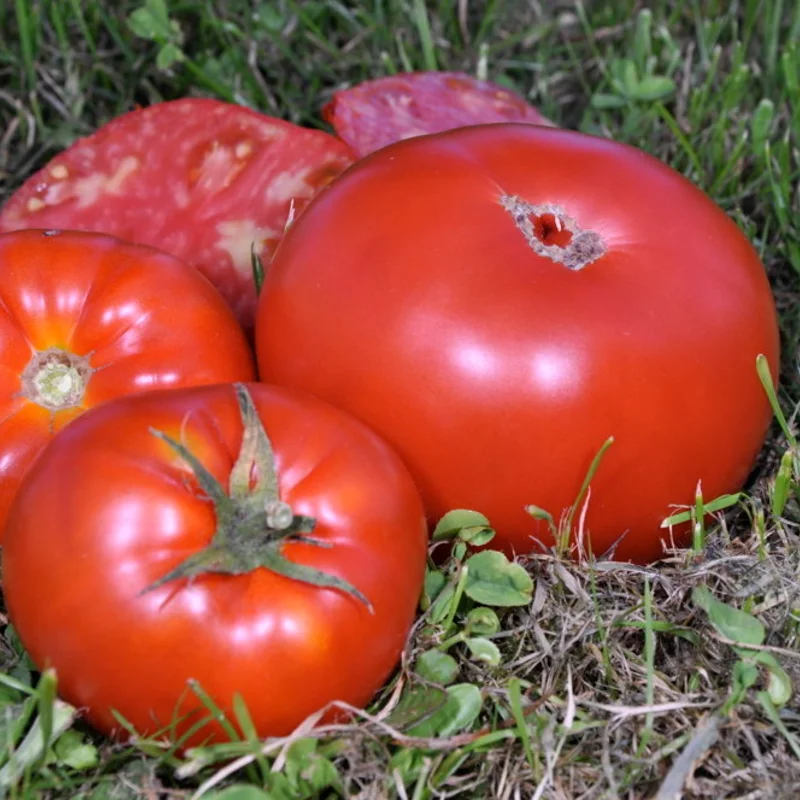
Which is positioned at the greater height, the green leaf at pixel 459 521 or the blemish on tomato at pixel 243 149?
the blemish on tomato at pixel 243 149

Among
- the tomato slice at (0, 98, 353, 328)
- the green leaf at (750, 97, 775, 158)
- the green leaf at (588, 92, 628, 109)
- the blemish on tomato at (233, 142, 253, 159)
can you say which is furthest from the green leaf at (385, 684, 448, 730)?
the green leaf at (588, 92, 628, 109)

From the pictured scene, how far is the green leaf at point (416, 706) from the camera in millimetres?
1573

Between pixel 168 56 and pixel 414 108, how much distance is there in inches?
27.5

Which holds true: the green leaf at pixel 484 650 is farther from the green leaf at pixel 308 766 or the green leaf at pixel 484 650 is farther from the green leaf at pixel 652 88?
the green leaf at pixel 652 88

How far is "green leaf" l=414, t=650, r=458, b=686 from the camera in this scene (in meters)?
1.66

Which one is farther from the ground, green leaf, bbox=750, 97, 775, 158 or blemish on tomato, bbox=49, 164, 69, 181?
blemish on tomato, bbox=49, 164, 69, 181

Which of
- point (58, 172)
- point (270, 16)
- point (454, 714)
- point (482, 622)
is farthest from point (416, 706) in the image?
point (270, 16)

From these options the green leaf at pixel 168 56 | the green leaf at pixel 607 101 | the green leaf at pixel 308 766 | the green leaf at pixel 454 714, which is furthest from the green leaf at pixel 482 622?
the green leaf at pixel 168 56

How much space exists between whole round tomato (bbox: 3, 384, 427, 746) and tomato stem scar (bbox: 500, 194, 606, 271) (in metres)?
0.44

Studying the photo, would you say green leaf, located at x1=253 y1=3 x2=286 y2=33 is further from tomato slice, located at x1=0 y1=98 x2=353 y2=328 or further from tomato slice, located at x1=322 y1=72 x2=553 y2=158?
tomato slice, located at x1=0 y1=98 x2=353 y2=328

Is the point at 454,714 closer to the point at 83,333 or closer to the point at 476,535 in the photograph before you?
the point at 476,535

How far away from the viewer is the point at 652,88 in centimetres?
279

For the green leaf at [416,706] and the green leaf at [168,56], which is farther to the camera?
the green leaf at [168,56]

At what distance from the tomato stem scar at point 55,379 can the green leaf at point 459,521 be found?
0.59m
